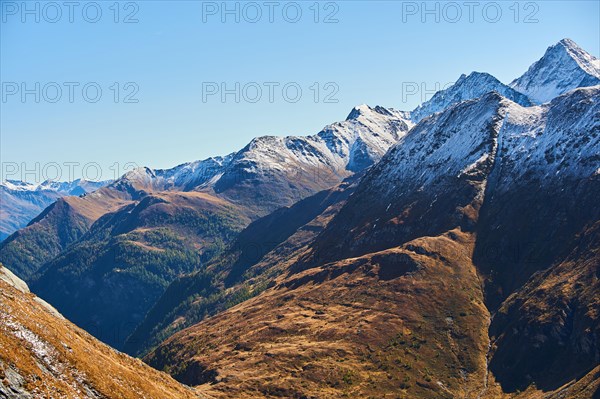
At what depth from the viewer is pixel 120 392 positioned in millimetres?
84625

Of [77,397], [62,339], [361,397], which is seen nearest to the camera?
[77,397]

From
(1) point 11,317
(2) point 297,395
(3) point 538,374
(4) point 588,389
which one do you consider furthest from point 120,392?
(3) point 538,374

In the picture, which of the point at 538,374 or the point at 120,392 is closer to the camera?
the point at 120,392

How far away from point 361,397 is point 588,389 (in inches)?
2623

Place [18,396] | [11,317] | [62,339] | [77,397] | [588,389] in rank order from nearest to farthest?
[18,396], [77,397], [11,317], [62,339], [588,389]

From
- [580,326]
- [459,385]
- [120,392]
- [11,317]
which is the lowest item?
[459,385]

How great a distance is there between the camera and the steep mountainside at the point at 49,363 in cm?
6925

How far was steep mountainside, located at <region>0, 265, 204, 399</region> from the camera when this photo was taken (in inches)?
2726

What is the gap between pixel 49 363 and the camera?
77750mm

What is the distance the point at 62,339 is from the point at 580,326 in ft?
552

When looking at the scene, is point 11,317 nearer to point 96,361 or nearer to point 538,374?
point 96,361

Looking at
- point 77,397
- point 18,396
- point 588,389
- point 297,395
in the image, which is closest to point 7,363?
point 18,396

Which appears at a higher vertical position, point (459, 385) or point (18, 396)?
point (18, 396)

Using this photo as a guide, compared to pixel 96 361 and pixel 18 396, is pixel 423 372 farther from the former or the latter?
pixel 18 396
